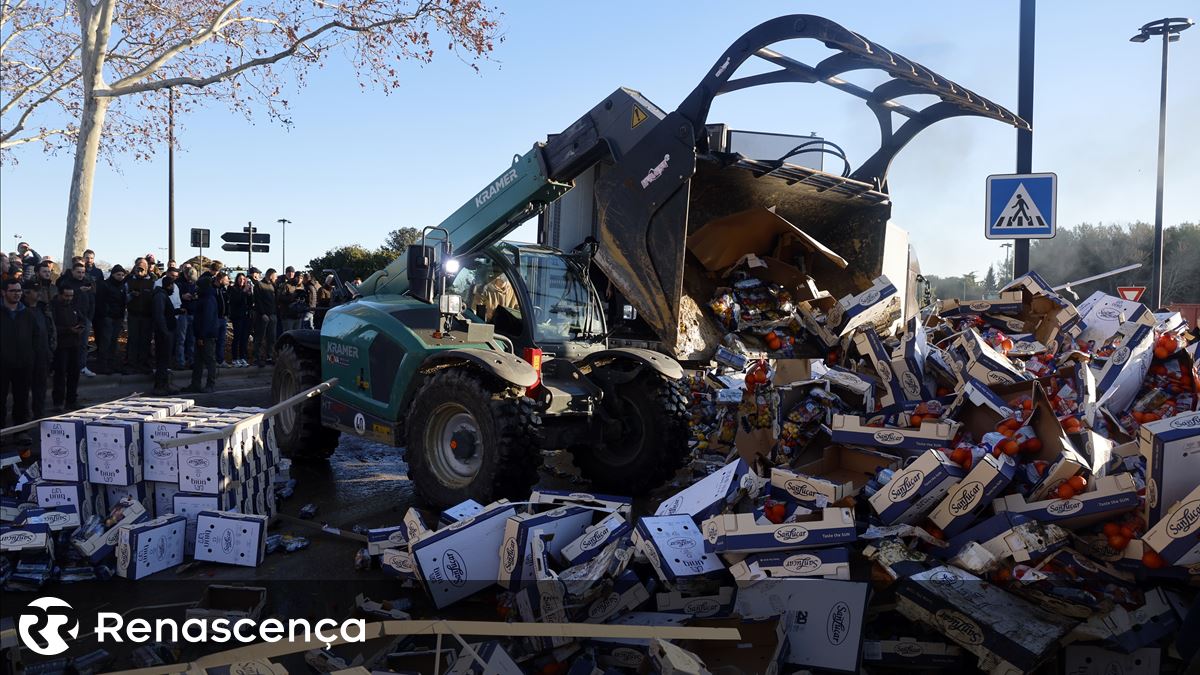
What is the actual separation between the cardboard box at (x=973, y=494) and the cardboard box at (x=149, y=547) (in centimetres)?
429

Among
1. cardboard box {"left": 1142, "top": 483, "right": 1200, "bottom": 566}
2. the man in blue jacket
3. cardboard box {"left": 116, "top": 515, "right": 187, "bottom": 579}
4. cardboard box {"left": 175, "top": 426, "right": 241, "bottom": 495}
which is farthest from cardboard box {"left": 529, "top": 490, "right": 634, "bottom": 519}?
the man in blue jacket

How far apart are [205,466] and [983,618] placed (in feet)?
14.7

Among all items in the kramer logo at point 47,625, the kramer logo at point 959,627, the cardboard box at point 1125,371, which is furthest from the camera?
the cardboard box at point 1125,371

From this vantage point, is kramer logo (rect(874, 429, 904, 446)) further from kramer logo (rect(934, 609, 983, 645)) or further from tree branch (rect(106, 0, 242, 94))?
tree branch (rect(106, 0, 242, 94))

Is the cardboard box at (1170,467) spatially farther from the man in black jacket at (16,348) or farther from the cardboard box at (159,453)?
the man in black jacket at (16,348)

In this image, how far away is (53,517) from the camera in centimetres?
505

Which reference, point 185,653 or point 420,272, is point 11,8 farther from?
point 185,653

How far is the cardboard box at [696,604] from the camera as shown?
403 cm

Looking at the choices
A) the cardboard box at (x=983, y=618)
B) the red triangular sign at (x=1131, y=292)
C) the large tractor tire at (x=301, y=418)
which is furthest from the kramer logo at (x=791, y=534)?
the red triangular sign at (x=1131, y=292)

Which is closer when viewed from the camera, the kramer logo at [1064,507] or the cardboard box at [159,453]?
the kramer logo at [1064,507]

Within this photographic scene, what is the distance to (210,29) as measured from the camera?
49.5 feet

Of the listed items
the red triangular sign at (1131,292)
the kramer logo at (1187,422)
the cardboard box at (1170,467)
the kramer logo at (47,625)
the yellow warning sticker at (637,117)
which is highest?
the yellow warning sticker at (637,117)

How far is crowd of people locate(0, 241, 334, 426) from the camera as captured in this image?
8859 millimetres

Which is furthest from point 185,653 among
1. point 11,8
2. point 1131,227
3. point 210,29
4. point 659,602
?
point 1131,227
